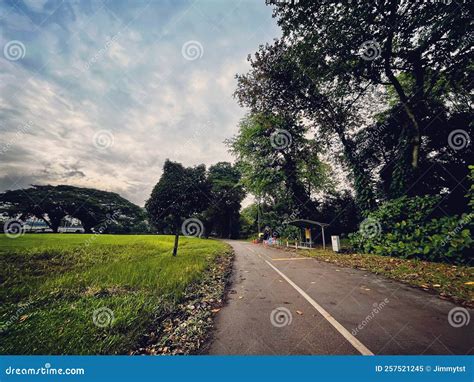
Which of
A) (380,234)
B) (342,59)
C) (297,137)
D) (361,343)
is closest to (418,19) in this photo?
(342,59)

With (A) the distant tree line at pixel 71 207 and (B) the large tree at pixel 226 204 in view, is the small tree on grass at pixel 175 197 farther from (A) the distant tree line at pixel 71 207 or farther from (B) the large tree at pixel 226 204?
(B) the large tree at pixel 226 204

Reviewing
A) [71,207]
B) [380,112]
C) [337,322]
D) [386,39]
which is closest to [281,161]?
[380,112]

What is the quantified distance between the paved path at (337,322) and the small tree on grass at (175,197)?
548 cm

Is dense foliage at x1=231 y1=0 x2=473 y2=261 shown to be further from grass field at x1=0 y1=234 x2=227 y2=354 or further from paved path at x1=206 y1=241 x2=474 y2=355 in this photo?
grass field at x1=0 y1=234 x2=227 y2=354

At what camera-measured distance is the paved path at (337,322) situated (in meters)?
2.59

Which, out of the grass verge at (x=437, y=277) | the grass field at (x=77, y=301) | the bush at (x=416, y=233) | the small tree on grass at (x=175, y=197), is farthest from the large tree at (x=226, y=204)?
the grass verge at (x=437, y=277)

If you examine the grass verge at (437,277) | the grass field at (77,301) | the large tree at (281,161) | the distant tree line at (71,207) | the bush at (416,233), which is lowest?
the grass field at (77,301)

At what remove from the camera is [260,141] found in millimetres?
23297

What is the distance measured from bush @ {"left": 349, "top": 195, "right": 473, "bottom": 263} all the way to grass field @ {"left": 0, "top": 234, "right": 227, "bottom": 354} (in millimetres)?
9877

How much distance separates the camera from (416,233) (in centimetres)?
915

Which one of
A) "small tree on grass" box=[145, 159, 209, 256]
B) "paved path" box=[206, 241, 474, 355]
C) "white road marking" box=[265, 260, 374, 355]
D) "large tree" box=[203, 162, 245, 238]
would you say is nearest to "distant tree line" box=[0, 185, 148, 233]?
"large tree" box=[203, 162, 245, 238]

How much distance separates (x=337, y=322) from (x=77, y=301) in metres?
4.94

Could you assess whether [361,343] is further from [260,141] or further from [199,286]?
[260,141]

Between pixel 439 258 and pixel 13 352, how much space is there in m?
12.6
